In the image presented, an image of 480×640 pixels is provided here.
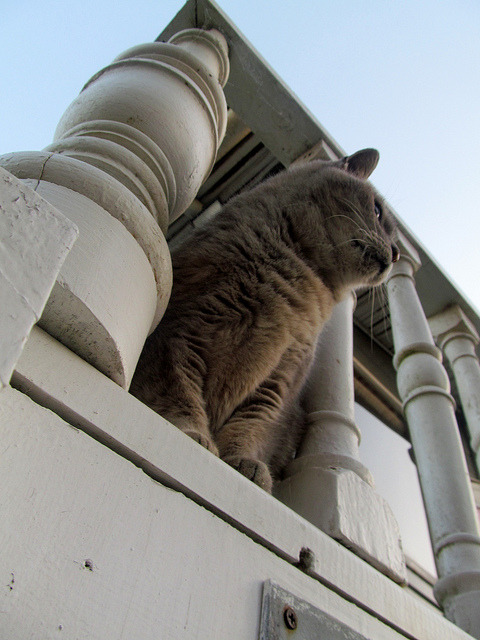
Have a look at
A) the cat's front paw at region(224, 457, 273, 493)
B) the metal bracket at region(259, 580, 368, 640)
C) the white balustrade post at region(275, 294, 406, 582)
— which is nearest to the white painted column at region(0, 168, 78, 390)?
the metal bracket at region(259, 580, 368, 640)

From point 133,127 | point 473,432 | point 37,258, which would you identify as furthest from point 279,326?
point 473,432

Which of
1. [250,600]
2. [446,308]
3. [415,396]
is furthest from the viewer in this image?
[446,308]

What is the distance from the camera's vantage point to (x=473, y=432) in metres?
2.99

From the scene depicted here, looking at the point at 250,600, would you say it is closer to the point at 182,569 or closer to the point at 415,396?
the point at 182,569

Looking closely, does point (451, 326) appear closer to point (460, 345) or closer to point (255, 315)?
point (460, 345)

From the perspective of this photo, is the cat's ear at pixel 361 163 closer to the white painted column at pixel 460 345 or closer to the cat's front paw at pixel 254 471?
the cat's front paw at pixel 254 471

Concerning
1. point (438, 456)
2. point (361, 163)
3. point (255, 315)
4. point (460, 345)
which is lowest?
point (460, 345)

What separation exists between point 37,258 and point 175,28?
2.07 m

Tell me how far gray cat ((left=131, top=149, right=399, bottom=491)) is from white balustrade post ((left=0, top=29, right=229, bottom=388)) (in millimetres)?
153

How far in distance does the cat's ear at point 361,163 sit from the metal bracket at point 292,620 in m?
1.67

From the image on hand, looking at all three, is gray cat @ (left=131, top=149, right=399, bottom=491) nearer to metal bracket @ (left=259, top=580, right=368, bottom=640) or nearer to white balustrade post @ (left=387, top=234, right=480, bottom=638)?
metal bracket @ (left=259, top=580, right=368, bottom=640)

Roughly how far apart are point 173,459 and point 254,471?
36 centimetres

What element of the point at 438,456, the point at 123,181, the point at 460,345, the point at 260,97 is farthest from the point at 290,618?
the point at 460,345

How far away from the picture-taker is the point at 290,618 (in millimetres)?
702
